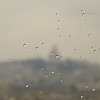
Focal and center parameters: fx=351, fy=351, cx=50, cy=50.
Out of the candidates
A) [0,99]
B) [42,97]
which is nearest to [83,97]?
[42,97]

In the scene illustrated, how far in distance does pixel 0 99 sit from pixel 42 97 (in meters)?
2.69

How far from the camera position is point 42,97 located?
882 inches

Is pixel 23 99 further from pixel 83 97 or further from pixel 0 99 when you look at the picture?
pixel 83 97

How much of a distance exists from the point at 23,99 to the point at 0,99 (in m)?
1.70

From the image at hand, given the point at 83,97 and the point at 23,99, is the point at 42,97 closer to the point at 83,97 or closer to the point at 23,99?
the point at 23,99

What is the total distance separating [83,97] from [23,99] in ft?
12.8

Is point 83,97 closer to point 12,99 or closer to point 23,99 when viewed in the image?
point 23,99

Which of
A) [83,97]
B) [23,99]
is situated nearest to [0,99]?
[23,99]

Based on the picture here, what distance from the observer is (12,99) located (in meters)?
24.5

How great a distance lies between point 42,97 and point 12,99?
3.05m

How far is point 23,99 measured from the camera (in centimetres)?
2262

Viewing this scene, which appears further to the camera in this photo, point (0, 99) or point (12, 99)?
point (12, 99)

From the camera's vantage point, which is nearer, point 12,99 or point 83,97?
point 83,97

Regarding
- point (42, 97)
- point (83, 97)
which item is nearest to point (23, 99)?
point (42, 97)
